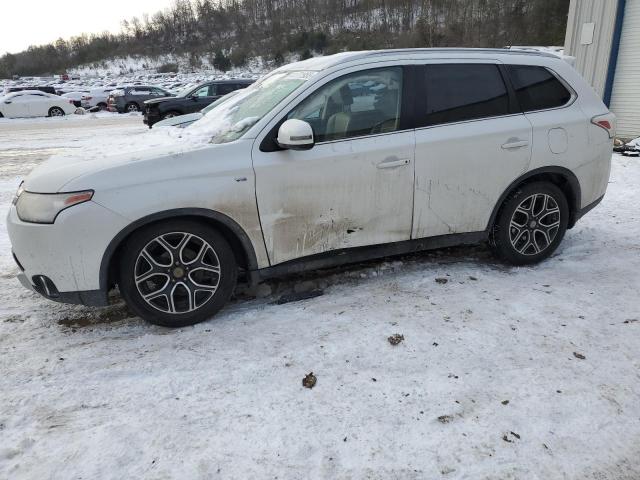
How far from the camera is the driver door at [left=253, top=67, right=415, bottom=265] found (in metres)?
3.47

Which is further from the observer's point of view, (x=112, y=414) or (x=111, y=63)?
(x=111, y=63)

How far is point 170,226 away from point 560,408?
2.56 meters

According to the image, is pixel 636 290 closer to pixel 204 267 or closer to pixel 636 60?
pixel 204 267

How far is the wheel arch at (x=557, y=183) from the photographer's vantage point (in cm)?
420

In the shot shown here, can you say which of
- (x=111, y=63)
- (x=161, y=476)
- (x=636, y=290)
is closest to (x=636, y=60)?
(x=636, y=290)

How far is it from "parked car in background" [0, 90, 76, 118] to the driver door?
86.9 feet

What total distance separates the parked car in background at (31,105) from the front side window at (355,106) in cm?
2644

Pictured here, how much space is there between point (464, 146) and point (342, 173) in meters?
1.07

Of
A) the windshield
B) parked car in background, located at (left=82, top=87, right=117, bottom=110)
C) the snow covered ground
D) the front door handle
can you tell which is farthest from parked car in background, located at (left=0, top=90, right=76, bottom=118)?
the front door handle

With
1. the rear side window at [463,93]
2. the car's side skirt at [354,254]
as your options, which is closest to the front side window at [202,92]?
the rear side window at [463,93]

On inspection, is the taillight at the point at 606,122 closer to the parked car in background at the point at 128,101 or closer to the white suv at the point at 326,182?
the white suv at the point at 326,182

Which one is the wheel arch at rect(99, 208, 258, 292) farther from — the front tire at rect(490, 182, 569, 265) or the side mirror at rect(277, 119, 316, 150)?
the front tire at rect(490, 182, 569, 265)

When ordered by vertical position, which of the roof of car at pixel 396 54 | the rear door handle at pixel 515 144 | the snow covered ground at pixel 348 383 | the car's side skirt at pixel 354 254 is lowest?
the snow covered ground at pixel 348 383

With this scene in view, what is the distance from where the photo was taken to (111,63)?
10156cm
